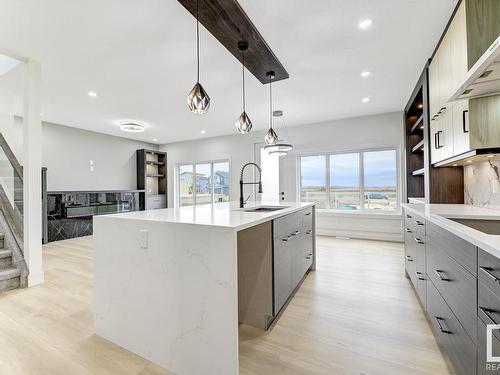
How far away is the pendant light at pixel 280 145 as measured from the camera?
3439 millimetres

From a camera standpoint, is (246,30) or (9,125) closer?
(246,30)

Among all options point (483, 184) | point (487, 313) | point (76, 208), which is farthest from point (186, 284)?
point (76, 208)

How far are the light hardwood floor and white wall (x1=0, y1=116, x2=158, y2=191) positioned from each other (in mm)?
3771

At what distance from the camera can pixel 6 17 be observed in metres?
2.21

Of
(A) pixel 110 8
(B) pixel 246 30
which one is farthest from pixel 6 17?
(B) pixel 246 30

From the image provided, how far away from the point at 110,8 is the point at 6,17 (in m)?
1.06

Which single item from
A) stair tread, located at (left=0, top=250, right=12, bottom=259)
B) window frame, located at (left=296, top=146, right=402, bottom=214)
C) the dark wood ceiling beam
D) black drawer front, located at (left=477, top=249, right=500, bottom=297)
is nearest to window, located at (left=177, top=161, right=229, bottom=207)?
window frame, located at (left=296, top=146, right=402, bottom=214)

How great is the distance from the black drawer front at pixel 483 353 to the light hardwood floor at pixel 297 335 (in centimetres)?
57

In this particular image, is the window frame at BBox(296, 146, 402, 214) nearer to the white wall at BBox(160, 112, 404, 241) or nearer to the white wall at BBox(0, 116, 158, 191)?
the white wall at BBox(160, 112, 404, 241)

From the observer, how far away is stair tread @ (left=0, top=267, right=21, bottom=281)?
8.75 ft

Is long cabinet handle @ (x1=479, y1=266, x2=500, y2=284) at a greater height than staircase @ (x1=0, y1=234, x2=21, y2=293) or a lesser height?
greater

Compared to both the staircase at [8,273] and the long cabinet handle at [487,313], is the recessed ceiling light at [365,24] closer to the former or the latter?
the long cabinet handle at [487,313]

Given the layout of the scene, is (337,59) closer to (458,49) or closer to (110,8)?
(458,49)

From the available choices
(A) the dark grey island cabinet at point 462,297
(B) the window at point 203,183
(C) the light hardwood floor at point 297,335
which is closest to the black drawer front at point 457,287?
(A) the dark grey island cabinet at point 462,297
